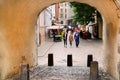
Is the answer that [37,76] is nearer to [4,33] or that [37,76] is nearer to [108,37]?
[4,33]

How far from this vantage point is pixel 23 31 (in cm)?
1403

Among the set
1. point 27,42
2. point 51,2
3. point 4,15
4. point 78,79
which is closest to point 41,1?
point 51,2

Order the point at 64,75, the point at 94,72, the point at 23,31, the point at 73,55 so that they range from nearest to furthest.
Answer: the point at 94,72 → the point at 64,75 → the point at 23,31 → the point at 73,55

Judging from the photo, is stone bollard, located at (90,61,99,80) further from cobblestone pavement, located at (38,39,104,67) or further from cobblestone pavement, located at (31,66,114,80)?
cobblestone pavement, located at (38,39,104,67)

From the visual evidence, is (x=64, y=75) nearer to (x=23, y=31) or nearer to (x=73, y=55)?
(x=23, y=31)

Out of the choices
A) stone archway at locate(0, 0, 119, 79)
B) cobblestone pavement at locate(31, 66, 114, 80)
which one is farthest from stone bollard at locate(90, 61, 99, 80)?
cobblestone pavement at locate(31, 66, 114, 80)

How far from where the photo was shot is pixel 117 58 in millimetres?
11773

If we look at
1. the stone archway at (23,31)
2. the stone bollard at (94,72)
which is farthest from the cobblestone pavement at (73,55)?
the stone bollard at (94,72)

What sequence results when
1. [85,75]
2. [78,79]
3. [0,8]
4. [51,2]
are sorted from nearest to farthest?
[0,8], [78,79], [85,75], [51,2]

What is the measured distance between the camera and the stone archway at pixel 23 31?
38.6 ft

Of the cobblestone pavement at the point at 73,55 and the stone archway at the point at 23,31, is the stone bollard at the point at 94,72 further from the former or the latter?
the cobblestone pavement at the point at 73,55

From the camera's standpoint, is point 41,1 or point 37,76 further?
point 41,1

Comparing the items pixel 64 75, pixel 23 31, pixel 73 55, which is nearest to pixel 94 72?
pixel 64 75

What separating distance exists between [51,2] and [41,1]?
1.96 feet
